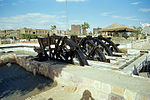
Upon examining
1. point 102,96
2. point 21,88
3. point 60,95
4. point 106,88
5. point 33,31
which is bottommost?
point 21,88

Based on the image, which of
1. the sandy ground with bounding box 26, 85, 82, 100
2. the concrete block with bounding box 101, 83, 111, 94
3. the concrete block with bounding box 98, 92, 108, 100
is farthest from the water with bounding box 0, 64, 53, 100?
the concrete block with bounding box 101, 83, 111, 94

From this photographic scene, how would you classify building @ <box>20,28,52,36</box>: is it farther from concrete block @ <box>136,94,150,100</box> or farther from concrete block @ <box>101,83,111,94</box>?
concrete block @ <box>136,94,150,100</box>

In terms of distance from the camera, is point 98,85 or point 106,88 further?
point 98,85

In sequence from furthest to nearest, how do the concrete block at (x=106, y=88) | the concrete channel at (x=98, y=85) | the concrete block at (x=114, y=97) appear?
the concrete block at (x=106, y=88) < the concrete block at (x=114, y=97) < the concrete channel at (x=98, y=85)

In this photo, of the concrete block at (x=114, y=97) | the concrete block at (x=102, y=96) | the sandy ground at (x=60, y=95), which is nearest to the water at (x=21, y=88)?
the sandy ground at (x=60, y=95)

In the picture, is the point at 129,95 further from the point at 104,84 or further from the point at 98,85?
the point at 98,85

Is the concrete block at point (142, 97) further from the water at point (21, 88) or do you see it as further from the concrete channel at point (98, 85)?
the water at point (21, 88)

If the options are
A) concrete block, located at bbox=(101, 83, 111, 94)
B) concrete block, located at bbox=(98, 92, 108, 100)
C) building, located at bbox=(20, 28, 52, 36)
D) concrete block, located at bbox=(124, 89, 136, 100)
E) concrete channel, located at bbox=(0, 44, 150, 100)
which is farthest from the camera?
building, located at bbox=(20, 28, 52, 36)

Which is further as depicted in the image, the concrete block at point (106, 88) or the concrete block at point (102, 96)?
the concrete block at point (102, 96)

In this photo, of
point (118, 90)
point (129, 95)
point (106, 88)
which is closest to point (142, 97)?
point (129, 95)

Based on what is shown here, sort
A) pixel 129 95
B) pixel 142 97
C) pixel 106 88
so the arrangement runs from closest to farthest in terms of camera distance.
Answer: pixel 142 97 → pixel 129 95 → pixel 106 88

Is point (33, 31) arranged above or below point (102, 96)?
above

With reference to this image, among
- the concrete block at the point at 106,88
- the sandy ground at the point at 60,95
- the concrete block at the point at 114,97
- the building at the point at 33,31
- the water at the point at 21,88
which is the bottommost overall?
the water at the point at 21,88

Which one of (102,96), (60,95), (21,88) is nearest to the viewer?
(102,96)
